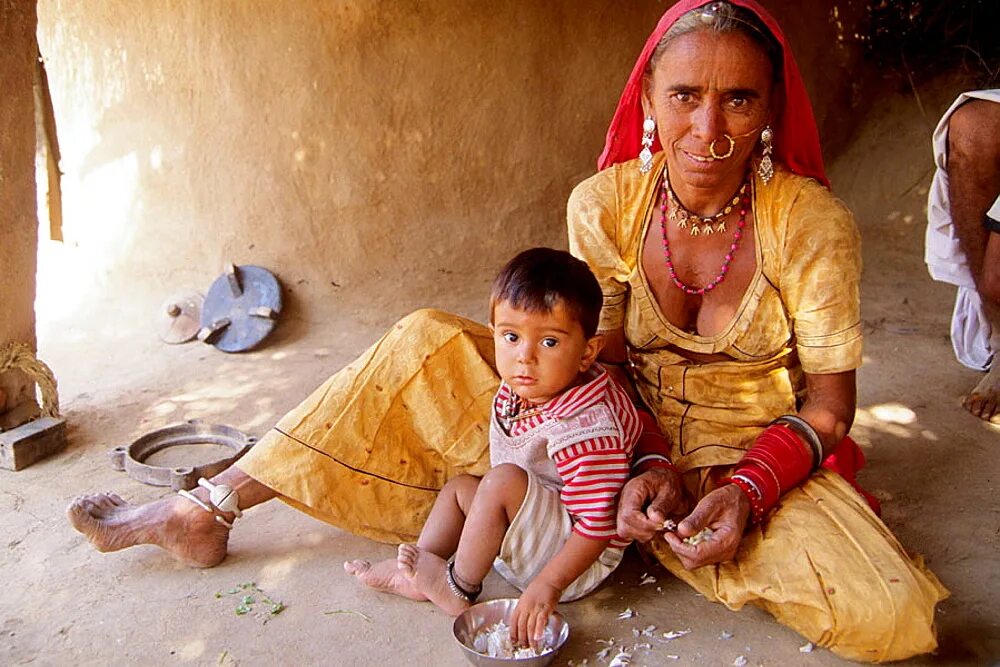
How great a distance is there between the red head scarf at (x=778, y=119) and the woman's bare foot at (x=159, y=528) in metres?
1.32

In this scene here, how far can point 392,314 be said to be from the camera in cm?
466

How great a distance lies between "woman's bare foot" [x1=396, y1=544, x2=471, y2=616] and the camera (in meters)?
2.10

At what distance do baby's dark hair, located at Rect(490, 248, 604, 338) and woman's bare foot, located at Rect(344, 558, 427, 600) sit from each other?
2.21 ft

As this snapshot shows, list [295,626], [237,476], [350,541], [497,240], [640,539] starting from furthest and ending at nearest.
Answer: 1. [497,240]
2. [350,541]
3. [237,476]
4. [295,626]
5. [640,539]

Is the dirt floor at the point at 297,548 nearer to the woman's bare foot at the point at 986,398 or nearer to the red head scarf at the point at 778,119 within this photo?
the woman's bare foot at the point at 986,398

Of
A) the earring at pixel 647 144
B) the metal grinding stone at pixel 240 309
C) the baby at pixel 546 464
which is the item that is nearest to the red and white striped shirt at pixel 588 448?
the baby at pixel 546 464

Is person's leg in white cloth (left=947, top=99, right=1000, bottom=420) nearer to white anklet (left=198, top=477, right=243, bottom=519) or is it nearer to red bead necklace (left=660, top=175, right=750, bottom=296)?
red bead necklace (left=660, top=175, right=750, bottom=296)

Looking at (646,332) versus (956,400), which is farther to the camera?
(956,400)

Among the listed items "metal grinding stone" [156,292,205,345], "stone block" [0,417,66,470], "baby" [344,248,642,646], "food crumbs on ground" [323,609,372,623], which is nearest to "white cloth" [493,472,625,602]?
"baby" [344,248,642,646]

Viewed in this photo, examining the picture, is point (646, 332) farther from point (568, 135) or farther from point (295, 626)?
point (568, 135)

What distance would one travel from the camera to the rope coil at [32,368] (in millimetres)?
3166

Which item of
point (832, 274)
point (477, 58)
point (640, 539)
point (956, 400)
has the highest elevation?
point (477, 58)

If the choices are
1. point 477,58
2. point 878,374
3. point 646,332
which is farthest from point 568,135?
point 646,332

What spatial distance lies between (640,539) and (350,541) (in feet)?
2.87
